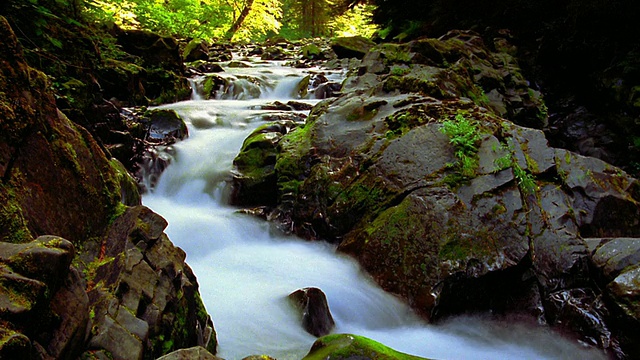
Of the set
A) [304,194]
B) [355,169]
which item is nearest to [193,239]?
[304,194]

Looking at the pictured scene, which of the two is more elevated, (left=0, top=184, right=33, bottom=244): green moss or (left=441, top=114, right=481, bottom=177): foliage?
(left=441, top=114, right=481, bottom=177): foliage

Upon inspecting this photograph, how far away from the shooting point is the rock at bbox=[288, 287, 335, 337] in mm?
3689

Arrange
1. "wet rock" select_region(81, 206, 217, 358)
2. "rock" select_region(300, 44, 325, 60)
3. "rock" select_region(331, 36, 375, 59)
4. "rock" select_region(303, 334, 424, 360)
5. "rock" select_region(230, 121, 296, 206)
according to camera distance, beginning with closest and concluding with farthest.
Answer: "wet rock" select_region(81, 206, 217, 358) < "rock" select_region(303, 334, 424, 360) < "rock" select_region(230, 121, 296, 206) < "rock" select_region(331, 36, 375, 59) < "rock" select_region(300, 44, 325, 60)

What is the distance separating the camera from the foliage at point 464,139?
4988 millimetres

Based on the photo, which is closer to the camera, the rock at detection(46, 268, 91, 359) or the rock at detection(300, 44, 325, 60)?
the rock at detection(46, 268, 91, 359)

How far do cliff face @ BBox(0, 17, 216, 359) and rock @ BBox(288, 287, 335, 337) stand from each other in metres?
0.95

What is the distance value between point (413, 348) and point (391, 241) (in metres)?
1.21

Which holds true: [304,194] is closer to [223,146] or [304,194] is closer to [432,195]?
[432,195]

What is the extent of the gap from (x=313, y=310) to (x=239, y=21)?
23.6m

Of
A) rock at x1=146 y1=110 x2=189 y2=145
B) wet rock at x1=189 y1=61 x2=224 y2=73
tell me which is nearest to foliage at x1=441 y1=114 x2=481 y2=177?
rock at x1=146 y1=110 x2=189 y2=145

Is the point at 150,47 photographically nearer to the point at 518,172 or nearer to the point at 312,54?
the point at 312,54

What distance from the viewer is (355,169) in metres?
5.64

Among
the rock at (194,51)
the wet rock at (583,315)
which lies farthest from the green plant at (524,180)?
the rock at (194,51)

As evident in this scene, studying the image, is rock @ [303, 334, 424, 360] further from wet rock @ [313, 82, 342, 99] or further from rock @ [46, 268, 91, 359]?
wet rock @ [313, 82, 342, 99]
